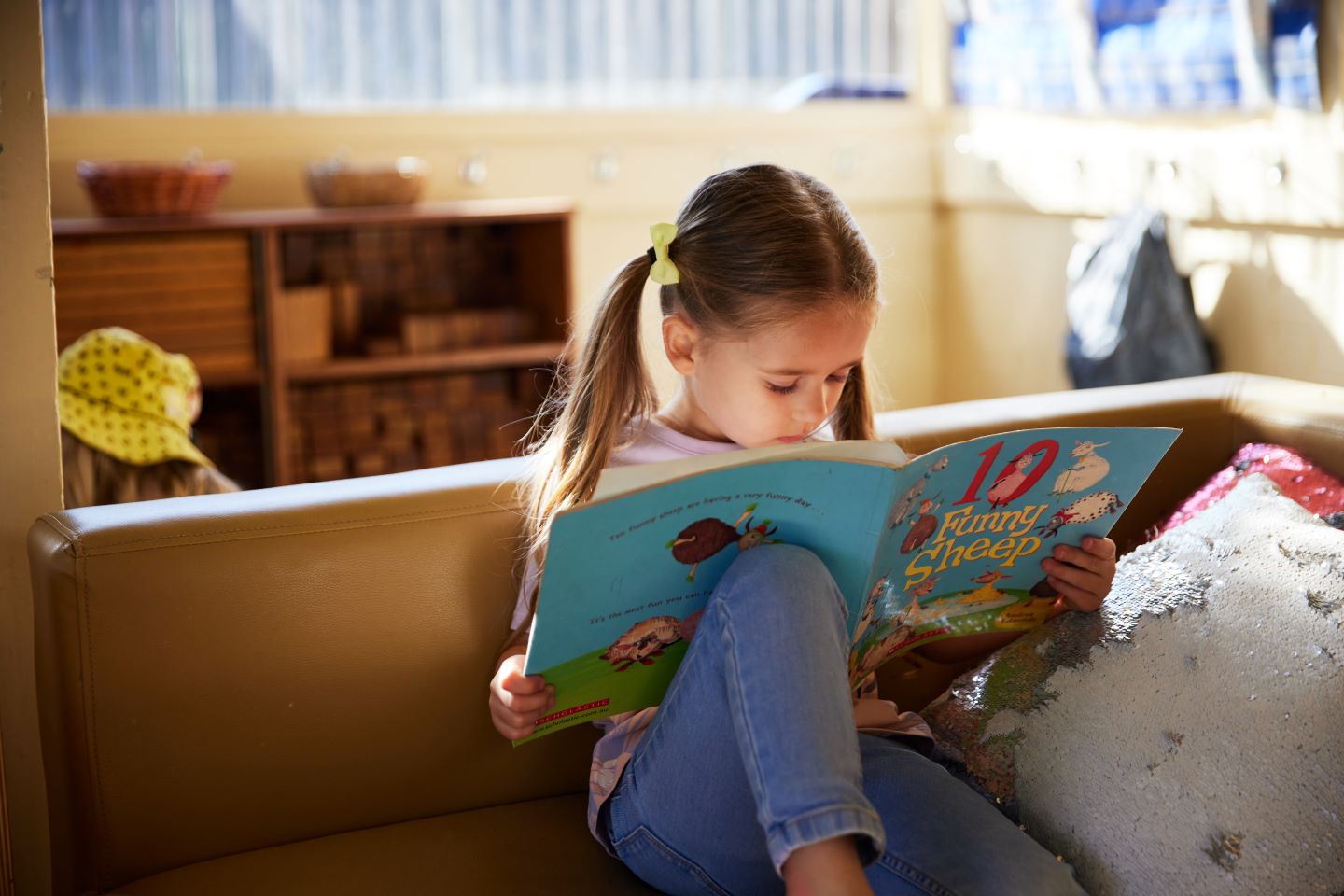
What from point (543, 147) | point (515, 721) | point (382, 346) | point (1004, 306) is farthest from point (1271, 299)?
point (515, 721)

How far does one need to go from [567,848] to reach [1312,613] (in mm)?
711

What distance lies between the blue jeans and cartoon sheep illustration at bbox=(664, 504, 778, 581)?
0.02m

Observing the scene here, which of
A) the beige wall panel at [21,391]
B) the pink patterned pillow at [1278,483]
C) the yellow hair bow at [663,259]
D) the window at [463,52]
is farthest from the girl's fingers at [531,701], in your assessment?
the window at [463,52]

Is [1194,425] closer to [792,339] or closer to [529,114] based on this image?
[792,339]

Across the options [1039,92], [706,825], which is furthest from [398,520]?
[1039,92]

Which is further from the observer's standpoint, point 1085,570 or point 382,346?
point 382,346

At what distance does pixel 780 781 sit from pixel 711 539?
0.70ft

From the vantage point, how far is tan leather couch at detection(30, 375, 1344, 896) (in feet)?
3.82

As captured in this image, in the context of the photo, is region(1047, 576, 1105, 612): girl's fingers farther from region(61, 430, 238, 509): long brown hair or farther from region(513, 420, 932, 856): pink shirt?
region(61, 430, 238, 509): long brown hair

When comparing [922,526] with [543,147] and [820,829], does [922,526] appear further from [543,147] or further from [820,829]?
[543,147]

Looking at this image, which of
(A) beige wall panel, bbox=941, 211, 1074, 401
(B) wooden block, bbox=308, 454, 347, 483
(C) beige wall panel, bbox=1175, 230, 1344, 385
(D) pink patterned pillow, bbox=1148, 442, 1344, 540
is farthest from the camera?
(A) beige wall panel, bbox=941, 211, 1074, 401

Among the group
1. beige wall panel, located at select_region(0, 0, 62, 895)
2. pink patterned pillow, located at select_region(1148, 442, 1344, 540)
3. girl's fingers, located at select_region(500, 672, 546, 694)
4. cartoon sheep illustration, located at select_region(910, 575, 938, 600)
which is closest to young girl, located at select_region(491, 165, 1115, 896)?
girl's fingers, located at select_region(500, 672, 546, 694)

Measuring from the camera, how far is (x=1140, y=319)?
2.78m

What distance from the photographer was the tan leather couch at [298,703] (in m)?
1.17
